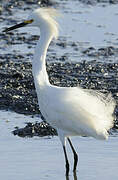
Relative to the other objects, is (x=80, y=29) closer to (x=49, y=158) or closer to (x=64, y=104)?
(x=49, y=158)

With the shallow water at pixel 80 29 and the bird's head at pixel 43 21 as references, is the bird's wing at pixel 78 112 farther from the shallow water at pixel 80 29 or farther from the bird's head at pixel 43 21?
the shallow water at pixel 80 29

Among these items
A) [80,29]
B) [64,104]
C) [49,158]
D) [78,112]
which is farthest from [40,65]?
[80,29]

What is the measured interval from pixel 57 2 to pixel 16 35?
296cm

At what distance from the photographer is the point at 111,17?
1545 centimetres

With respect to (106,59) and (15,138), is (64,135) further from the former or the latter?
(106,59)

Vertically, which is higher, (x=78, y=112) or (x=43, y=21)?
(x=43, y=21)

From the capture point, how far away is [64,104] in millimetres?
8422

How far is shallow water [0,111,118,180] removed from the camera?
28.2 feet

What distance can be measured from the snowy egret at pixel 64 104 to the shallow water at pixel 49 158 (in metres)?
0.36

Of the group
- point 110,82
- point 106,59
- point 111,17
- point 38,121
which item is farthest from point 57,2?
point 38,121

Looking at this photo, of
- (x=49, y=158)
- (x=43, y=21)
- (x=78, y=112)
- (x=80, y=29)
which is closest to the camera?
(x=78, y=112)

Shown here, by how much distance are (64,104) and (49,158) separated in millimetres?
941

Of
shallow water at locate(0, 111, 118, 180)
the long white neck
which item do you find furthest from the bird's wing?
shallow water at locate(0, 111, 118, 180)

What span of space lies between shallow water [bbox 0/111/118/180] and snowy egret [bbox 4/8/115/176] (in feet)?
1.19
